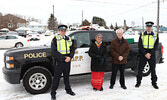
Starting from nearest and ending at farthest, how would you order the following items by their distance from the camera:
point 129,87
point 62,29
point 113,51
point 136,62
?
point 62,29 < point 113,51 < point 129,87 < point 136,62

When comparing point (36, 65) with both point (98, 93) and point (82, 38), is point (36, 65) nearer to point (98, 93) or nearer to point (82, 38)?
point (82, 38)

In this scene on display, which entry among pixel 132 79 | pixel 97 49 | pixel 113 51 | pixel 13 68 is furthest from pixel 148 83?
pixel 13 68

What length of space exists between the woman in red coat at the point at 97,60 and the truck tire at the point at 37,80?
1230 millimetres

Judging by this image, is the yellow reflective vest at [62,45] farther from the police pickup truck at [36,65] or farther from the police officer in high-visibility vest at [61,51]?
the police pickup truck at [36,65]

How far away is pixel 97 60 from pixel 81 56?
0.52 meters

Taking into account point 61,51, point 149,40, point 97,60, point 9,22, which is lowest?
point 97,60

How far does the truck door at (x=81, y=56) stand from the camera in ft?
14.8

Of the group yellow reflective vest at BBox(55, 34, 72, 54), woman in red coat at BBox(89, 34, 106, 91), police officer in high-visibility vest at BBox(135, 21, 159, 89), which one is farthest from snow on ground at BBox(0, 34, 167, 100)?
yellow reflective vest at BBox(55, 34, 72, 54)

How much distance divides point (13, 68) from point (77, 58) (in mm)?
1681

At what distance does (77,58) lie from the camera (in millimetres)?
4508

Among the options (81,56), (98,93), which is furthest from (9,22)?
(98,93)

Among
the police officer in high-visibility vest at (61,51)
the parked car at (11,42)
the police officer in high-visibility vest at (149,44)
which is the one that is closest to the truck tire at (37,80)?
the police officer in high-visibility vest at (61,51)

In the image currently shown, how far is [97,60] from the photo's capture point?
4.28m

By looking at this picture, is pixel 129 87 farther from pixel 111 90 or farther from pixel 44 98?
pixel 44 98
